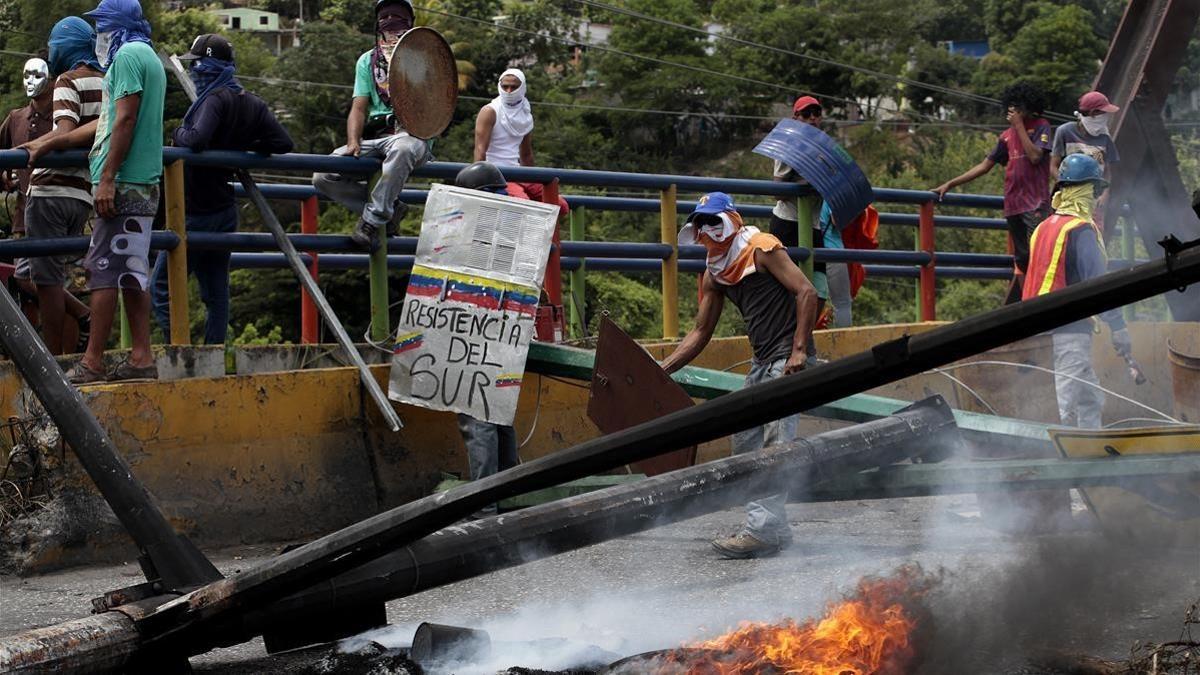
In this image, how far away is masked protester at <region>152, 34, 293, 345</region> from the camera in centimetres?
799

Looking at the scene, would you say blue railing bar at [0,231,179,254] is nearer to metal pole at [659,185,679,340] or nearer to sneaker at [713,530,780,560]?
sneaker at [713,530,780,560]

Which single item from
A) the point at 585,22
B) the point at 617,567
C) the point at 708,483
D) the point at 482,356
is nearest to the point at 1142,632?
the point at 708,483

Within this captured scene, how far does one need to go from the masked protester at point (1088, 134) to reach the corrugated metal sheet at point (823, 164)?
1.63m

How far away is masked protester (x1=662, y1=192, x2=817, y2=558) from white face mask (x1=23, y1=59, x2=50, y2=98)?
148 inches

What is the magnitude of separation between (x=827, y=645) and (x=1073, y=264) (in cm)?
442

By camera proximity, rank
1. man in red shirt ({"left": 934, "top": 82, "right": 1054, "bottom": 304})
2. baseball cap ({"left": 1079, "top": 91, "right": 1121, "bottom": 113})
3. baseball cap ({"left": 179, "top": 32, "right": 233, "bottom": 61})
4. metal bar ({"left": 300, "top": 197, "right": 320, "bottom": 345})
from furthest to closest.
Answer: man in red shirt ({"left": 934, "top": 82, "right": 1054, "bottom": 304}), baseball cap ({"left": 1079, "top": 91, "right": 1121, "bottom": 113}), metal bar ({"left": 300, "top": 197, "right": 320, "bottom": 345}), baseball cap ({"left": 179, "top": 32, "right": 233, "bottom": 61})

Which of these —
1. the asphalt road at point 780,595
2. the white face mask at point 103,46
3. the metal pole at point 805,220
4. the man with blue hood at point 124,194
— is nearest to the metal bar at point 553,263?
the asphalt road at point 780,595

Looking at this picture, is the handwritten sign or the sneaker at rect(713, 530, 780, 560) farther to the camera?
the handwritten sign

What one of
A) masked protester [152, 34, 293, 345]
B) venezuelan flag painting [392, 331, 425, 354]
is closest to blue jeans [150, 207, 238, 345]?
masked protester [152, 34, 293, 345]

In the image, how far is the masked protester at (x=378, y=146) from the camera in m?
8.32

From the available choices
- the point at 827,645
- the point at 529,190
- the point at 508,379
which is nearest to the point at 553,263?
the point at 529,190

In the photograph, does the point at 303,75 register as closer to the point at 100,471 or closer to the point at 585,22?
the point at 585,22

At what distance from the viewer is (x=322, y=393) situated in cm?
782

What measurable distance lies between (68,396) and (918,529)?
184 inches
